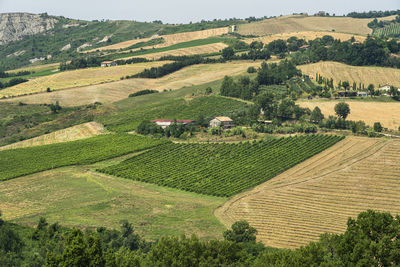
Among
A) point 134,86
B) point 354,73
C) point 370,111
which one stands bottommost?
point 370,111

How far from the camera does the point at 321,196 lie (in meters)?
85.6

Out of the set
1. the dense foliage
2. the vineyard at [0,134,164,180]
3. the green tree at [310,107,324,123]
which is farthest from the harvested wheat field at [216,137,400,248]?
the vineyard at [0,134,164,180]

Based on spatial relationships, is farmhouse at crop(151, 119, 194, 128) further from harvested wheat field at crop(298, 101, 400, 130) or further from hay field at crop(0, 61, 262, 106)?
hay field at crop(0, 61, 262, 106)

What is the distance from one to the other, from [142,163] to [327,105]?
56.1m

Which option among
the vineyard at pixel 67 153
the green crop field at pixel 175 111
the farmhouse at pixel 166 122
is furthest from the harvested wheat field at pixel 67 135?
the farmhouse at pixel 166 122

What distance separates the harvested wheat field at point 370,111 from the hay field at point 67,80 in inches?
3006

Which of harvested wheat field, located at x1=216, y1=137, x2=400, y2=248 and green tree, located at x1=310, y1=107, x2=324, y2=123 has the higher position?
green tree, located at x1=310, y1=107, x2=324, y2=123

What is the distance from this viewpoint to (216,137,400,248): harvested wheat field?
244ft

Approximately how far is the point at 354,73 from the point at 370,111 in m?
40.0

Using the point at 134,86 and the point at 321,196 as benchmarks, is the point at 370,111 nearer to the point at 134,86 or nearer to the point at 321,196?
the point at 321,196

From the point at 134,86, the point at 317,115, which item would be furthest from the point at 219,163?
the point at 134,86

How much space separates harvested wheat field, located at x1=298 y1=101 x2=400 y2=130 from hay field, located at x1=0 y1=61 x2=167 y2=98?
76.4m

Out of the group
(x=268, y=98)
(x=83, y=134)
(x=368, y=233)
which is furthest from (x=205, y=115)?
(x=368, y=233)

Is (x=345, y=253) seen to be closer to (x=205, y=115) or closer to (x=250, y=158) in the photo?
(x=250, y=158)
